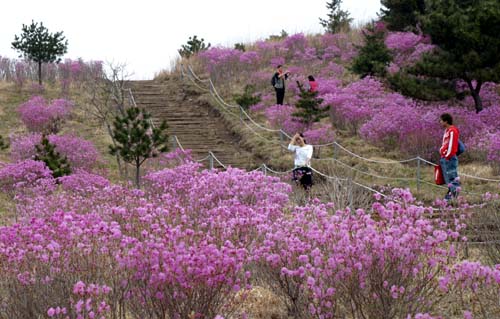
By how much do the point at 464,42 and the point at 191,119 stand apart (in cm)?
1041

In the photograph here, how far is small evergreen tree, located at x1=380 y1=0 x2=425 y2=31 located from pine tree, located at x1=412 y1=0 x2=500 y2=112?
988 centimetres

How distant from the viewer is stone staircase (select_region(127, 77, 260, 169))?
62.5 feet

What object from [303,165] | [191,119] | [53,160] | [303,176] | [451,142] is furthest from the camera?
[191,119]

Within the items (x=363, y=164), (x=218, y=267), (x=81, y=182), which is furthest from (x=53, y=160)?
(x=218, y=267)

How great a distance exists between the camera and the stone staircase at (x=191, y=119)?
19.0m

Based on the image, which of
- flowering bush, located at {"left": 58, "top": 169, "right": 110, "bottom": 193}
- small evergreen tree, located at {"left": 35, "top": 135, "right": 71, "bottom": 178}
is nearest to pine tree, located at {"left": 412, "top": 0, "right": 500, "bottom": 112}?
flowering bush, located at {"left": 58, "top": 169, "right": 110, "bottom": 193}

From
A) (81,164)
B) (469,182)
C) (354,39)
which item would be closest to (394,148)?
(469,182)

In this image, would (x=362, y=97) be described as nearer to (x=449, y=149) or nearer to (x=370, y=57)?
(x=370, y=57)

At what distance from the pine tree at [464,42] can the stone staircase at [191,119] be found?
536 centimetres

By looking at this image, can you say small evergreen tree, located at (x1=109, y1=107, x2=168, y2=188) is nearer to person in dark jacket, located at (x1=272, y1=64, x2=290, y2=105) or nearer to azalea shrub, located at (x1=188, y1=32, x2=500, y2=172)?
azalea shrub, located at (x1=188, y1=32, x2=500, y2=172)

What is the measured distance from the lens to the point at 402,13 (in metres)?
27.4

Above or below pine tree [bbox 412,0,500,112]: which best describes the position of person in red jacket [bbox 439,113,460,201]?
below

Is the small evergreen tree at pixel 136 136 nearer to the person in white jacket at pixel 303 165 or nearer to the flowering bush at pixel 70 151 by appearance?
the flowering bush at pixel 70 151

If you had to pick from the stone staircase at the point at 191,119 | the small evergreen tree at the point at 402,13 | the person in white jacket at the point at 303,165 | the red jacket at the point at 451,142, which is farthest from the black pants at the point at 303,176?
the small evergreen tree at the point at 402,13
